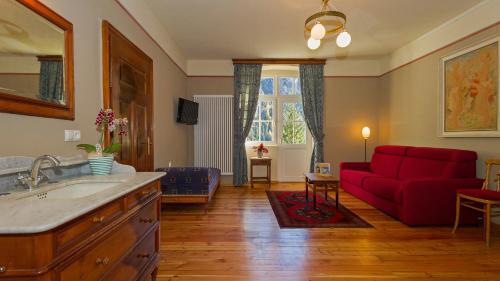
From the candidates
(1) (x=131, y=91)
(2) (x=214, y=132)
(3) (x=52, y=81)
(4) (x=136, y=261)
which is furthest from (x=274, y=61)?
(4) (x=136, y=261)

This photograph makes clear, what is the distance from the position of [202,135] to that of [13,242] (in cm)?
530

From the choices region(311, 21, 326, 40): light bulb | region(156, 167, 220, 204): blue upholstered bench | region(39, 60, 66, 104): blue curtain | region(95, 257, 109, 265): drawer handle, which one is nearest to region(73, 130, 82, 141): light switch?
region(39, 60, 66, 104): blue curtain

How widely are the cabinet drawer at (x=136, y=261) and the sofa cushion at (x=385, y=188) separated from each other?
3.10 metres

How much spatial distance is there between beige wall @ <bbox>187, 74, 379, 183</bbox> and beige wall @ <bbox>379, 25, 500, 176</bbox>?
28cm

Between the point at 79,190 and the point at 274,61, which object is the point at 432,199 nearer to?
the point at 79,190

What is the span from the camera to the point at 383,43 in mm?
5043

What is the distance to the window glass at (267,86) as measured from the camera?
6492 millimetres

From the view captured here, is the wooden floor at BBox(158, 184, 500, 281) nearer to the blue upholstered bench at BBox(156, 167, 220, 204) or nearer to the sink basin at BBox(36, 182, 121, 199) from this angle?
the blue upholstered bench at BBox(156, 167, 220, 204)

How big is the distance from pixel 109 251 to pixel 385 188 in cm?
364

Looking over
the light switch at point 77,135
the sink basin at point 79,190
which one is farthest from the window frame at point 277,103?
the sink basin at point 79,190

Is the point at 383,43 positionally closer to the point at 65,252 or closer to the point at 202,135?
the point at 202,135

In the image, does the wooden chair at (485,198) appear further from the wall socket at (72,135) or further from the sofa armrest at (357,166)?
the wall socket at (72,135)

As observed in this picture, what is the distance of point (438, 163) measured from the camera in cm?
384

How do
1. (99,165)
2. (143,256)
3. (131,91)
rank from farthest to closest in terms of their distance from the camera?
(131,91) → (99,165) → (143,256)
